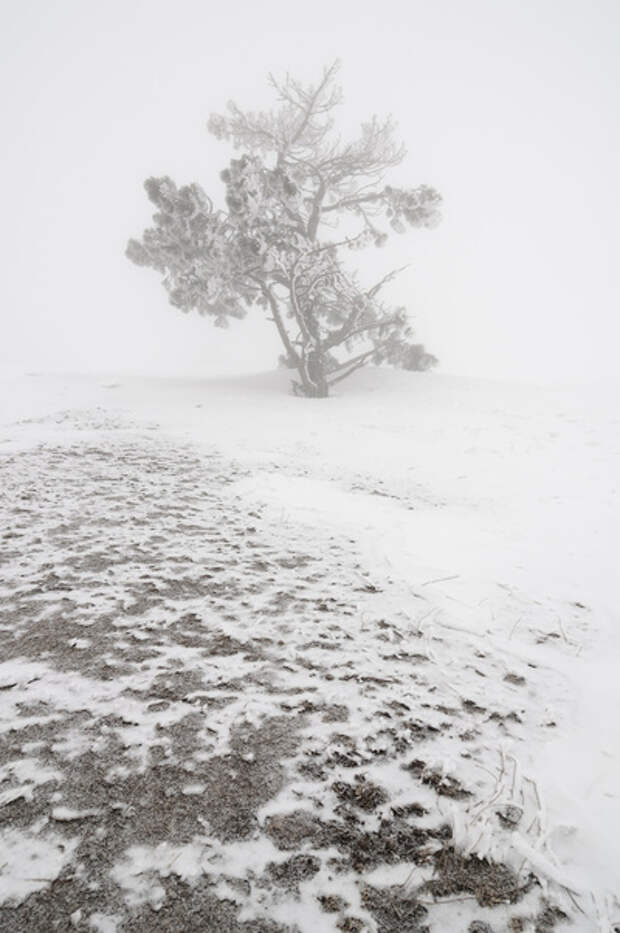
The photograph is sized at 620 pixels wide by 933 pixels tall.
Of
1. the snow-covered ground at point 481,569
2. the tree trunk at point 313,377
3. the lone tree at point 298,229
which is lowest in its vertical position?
the snow-covered ground at point 481,569

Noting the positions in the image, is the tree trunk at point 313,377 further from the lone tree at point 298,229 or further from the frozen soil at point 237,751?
the frozen soil at point 237,751

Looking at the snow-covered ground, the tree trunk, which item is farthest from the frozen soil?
the tree trunk

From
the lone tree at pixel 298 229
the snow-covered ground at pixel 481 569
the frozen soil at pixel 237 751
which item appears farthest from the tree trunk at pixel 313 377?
the frozen soil at pixel 237 751

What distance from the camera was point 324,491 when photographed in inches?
238

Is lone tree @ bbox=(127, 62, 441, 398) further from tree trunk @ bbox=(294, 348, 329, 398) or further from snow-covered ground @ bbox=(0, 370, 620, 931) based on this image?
snow-covered ground @ bbox=(0, 370, 620, 931)

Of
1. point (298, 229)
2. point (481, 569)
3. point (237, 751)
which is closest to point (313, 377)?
point (298, 229)

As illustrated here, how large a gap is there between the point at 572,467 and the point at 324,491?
498cm

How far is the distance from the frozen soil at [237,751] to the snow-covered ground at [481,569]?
0.03m

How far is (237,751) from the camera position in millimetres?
1929

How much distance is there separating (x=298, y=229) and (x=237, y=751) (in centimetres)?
1529

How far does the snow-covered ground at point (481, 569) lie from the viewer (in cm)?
165

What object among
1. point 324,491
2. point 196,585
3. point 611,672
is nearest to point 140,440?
point 324,491

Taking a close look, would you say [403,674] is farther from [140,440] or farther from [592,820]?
[140,440]

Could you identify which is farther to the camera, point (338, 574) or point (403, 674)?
point (338, 574)
